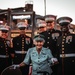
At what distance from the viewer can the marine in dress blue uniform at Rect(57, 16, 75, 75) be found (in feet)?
17.9

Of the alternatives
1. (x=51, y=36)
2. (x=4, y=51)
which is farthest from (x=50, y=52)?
(x=4, y=51)

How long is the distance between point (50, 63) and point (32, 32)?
197 inches

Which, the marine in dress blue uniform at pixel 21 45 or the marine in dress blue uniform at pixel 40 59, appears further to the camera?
the marine in dress blue uniform at pixel 21 45

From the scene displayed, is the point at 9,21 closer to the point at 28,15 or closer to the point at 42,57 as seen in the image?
the point at 28,15

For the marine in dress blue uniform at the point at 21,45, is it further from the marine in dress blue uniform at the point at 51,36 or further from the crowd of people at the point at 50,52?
the marine in dress blue uniform at the point at 51,36

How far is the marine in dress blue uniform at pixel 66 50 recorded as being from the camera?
17.9 feet

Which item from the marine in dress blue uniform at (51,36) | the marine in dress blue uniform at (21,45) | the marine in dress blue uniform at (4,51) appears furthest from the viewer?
the marine in dress blue uniform at (21,45)

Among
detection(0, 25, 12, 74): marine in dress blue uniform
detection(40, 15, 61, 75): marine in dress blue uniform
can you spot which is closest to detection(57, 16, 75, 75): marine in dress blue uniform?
detection(40, 15, 61, 75): marine in dress blue uniform

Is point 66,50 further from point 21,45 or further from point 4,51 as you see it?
point 4,51

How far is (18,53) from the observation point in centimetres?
655

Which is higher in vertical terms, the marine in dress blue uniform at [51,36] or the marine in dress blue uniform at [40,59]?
the marine in dress blue uniform at [51,36]

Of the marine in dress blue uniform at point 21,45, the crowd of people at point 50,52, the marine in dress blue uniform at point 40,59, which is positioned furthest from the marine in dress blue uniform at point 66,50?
the marine in dress blue uniform at point 21,45

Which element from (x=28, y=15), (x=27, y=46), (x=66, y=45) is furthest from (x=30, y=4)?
(x=66, y=45)

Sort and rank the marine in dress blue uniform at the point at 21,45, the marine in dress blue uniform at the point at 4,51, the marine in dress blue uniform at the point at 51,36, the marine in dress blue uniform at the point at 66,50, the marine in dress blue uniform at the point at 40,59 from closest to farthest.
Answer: the marine in dress blue uniform at the point at 40,59 → the marine in dress blue uniform at the point at 66,50 → the marine in dress blue uniform at the point at 51,36 → the marine in dress blue uniform at the point at 4,51 → the marine in dress blue uniform at the point at 21,45
